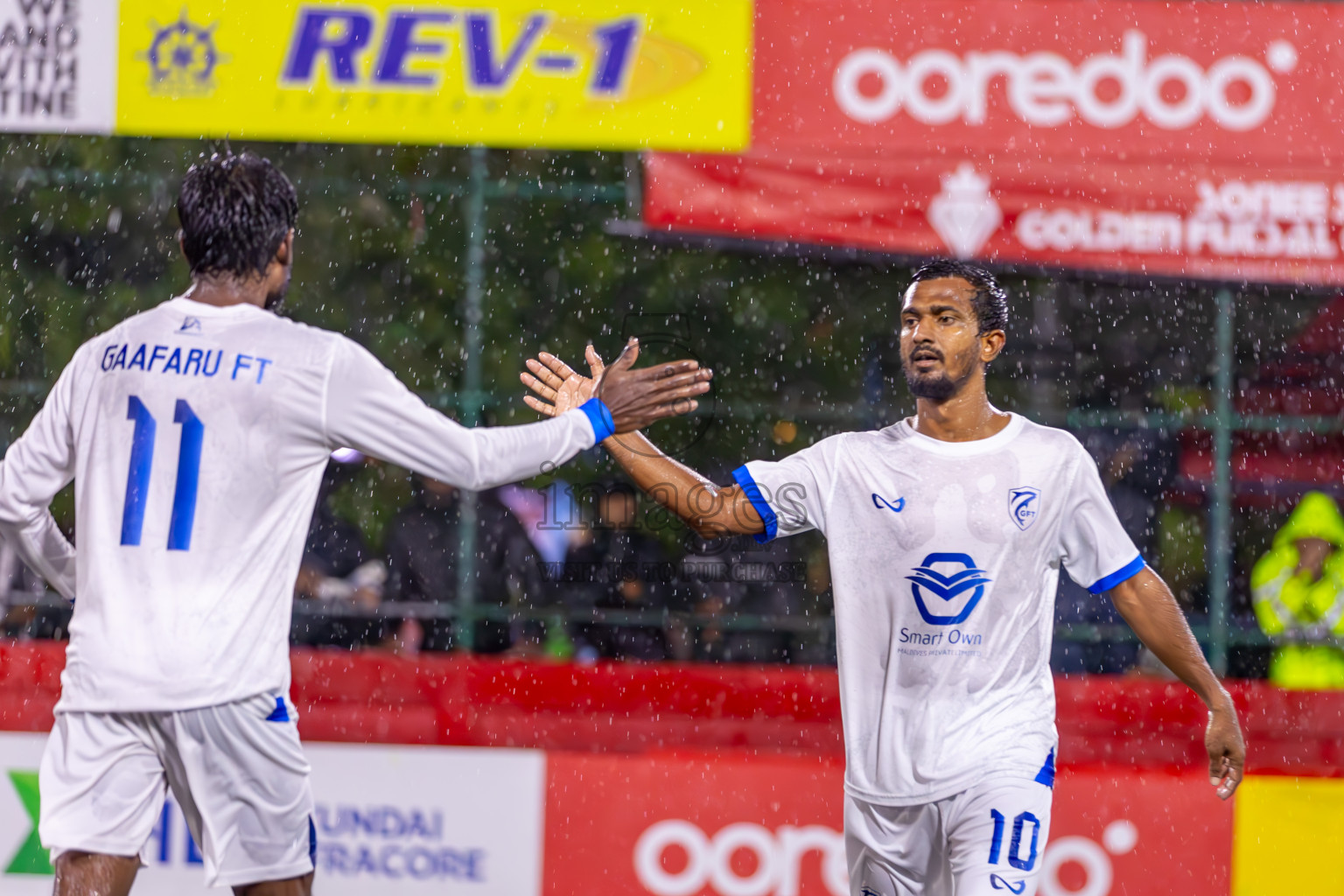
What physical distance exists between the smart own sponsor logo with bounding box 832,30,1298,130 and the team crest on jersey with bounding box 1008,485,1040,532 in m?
4.01

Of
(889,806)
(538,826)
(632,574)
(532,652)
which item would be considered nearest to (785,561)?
(632,574)

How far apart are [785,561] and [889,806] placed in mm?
5619

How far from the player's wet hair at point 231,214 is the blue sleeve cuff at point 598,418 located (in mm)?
834

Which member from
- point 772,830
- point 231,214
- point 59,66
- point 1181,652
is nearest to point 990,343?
point 1181,652

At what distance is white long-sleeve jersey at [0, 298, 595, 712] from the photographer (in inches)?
125

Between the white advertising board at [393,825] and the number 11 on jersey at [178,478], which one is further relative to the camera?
the white advertising board at [393,825]

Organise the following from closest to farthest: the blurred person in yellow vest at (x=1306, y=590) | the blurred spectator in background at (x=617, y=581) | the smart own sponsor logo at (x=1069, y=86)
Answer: the smart own sponsor logo at (x=1069, y=86), the blurred person in yellow vest at (x=1306, y=590), the blurred spectator in background at (x=617, y=581)

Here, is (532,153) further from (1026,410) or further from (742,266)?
(1026,410)

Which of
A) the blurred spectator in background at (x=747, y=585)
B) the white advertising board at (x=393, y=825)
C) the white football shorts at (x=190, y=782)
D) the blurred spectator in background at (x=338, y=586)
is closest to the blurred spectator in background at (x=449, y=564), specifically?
the blurred spectator in background at (x=338, y=586)

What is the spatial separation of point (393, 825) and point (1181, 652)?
3238mm

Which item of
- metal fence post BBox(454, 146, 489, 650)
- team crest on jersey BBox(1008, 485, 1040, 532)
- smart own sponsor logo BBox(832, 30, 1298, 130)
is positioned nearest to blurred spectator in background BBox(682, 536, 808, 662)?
metal fence post BBox(454, 146, 489, 650)

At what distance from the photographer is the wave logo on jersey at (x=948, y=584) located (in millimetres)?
3812

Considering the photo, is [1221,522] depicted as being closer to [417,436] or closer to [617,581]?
[617,581]

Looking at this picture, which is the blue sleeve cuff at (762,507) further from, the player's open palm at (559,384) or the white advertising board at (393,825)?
the white advertising board at (393,825)
